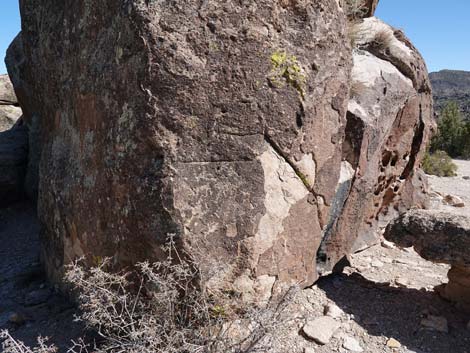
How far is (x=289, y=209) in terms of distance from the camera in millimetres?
2740

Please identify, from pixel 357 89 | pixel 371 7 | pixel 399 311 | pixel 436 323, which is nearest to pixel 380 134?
pixel 357 89

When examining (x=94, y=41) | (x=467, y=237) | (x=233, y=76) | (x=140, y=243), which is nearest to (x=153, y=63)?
(x=233, y=76)

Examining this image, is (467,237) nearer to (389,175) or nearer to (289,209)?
(289,209)

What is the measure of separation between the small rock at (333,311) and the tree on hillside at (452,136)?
47.5 feet

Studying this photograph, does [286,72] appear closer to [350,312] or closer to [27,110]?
[350,312]

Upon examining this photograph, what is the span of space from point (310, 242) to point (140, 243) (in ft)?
3.87

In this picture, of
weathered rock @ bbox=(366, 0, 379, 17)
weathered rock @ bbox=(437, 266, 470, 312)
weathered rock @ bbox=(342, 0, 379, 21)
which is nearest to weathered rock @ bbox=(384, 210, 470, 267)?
weathered rock @ bbox=(437, 266, 470, 312)

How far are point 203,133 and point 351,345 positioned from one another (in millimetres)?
1592

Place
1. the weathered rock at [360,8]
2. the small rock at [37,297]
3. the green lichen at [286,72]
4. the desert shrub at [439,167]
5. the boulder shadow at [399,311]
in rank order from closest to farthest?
the green lichen at [286,72], the boulder shadow at [399,311], the small rock at [37,297], the weathered rock at [360,8], the desert shrub at [439,167]

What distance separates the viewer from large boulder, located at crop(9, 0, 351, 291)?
2385 mm

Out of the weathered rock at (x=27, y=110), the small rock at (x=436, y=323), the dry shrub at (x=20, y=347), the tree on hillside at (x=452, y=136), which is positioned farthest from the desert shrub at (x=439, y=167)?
the dry shrub at (x=20, y=347)

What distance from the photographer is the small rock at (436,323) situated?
2895mm

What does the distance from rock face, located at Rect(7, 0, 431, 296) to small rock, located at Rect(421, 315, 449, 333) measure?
2.74 feet

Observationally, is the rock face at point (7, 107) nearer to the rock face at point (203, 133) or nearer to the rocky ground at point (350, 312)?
the rocky ground at point (350, 312)
